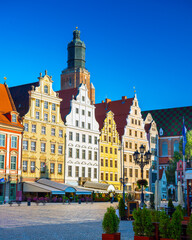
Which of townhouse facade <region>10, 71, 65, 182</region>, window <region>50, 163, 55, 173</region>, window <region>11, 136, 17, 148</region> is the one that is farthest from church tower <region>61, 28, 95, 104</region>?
window <region>11, 136, 17, 148</region>

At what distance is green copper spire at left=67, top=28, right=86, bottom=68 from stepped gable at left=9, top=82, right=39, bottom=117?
5721 cm

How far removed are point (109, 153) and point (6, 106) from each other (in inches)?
843

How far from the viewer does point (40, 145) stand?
176 ft

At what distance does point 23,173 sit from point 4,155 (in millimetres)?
3915

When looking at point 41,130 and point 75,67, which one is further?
point 75,67

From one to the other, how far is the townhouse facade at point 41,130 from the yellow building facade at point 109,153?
9.73 metres

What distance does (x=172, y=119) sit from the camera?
87875 millimetres

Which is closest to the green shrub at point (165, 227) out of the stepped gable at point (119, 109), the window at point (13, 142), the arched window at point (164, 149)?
the window at point (13, 142)

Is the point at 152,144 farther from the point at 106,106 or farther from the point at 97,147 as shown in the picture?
the point at 97,147

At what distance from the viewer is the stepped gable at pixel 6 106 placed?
48.9 meters

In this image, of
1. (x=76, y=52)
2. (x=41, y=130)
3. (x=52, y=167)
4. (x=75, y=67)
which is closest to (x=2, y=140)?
(x=41, y=130)

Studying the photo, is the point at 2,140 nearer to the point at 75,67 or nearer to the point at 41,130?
the point at 41,130

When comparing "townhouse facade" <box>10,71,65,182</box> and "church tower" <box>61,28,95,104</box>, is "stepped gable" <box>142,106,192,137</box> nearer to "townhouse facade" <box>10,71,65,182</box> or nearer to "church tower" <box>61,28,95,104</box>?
"church tower" <box>61,28,95,104</box>

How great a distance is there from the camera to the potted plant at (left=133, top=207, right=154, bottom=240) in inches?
431
